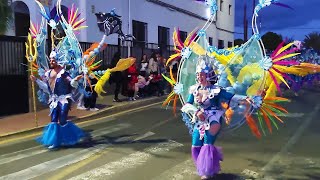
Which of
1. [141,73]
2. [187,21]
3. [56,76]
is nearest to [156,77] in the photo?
[141,73]

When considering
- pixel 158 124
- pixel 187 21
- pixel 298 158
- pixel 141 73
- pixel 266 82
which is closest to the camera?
pixel 266 82

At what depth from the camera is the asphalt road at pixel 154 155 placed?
699 centimetres

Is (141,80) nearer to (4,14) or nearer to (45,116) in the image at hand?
(45,116)

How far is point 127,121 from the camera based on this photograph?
41.7 ft

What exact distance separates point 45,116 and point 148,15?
47.5ft

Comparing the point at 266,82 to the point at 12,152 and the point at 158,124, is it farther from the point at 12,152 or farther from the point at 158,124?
the point at 158,124

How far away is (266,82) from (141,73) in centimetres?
1303

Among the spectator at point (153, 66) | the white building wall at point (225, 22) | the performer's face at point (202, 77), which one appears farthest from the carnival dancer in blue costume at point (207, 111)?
the white building wall at point (225, 22)

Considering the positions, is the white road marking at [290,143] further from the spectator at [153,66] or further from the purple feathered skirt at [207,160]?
the spectator at [153,66]

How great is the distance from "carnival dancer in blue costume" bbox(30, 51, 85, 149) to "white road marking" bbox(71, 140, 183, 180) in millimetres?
1549

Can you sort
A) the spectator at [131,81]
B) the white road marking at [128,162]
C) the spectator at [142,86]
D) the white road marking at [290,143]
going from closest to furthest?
the white road marking at [128,162]
the white road marking at [290,143]
the spectator at [131,81]
the spectator at [142,86]

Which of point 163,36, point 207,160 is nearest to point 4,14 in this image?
point 207,160

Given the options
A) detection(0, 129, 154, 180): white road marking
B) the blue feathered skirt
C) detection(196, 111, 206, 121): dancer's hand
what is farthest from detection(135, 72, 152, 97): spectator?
detection(196, 111, 206, 121): dancer's hand

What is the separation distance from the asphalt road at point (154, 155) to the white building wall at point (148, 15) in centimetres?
285
